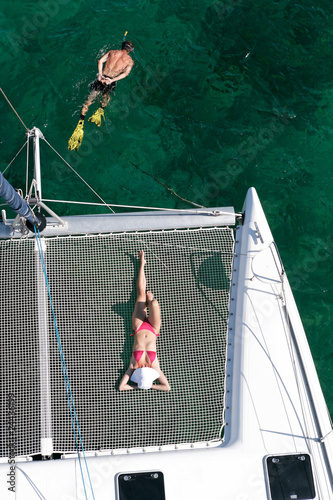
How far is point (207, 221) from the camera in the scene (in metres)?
5.93

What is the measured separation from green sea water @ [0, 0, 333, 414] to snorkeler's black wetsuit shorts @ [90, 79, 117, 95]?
0.18 meters

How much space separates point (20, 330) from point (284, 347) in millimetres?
3014

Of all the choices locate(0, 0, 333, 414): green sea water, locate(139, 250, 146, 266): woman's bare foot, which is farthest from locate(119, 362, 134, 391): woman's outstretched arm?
locate(0, 0, 333, 414): green sea water

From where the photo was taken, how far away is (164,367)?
5449mm

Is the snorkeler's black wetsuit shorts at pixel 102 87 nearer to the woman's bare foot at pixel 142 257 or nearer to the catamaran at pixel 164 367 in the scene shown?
the catamaran at pixel 164 367

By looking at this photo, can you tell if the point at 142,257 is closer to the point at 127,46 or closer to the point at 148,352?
the point at 148,352

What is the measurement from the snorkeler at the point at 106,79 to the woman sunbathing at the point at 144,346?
10.3 feet

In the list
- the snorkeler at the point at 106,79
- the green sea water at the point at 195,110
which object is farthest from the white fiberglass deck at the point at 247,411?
the snorkeler at the point at 106,79

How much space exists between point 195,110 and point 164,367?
453 centimetres

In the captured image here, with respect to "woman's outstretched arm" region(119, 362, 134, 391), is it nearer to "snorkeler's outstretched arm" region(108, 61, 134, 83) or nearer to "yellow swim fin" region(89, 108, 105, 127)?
"yellow swim fin" region(89, 108, 105, 127)

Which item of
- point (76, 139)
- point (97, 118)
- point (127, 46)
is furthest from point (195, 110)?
point (76, 139)

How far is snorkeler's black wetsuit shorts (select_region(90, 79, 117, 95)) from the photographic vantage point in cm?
753

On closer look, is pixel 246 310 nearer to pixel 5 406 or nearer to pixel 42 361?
pixel 42 361

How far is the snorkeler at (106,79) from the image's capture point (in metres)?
7.43
